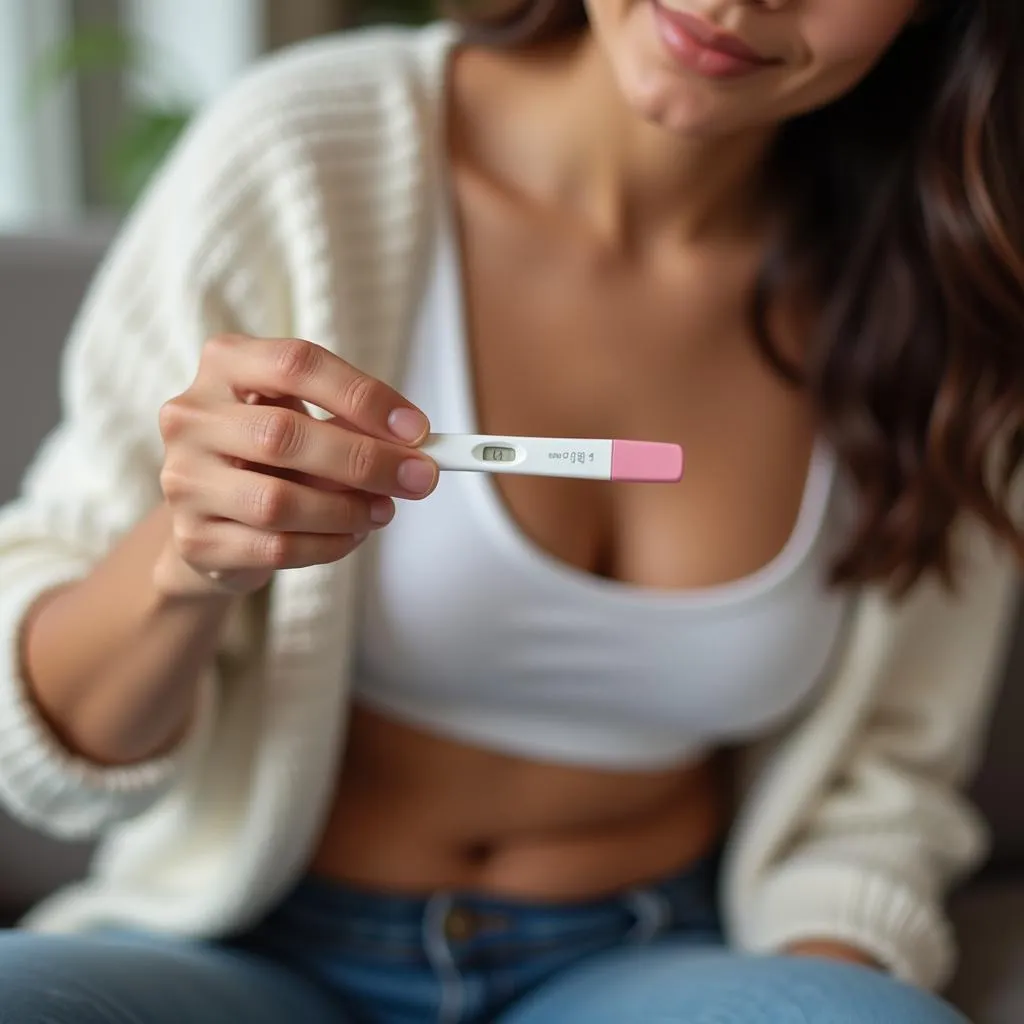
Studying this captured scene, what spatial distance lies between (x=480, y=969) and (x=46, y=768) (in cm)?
29

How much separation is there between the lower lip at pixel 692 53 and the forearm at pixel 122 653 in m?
0.33

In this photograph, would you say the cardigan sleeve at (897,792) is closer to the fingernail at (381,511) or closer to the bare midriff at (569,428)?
the bare midriff at (569,428)

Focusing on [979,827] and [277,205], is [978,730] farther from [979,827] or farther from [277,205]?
[277,205]

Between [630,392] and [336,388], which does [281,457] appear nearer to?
[336,388]

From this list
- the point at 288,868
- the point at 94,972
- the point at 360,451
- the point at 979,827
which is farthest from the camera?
the point at 979,827

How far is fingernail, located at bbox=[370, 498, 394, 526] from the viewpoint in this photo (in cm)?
49

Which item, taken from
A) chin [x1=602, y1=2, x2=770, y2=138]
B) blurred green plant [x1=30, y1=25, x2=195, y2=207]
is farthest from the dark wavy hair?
blurred green plant [x1=30, y1=25, x2=195, y2=207]

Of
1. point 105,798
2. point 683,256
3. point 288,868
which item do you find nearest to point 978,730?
point 683,256

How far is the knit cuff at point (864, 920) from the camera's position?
0.77 meters

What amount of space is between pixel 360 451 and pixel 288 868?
1.15 ft

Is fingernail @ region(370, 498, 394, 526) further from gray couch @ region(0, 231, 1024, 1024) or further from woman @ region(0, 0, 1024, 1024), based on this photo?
gray couch @ region(0, 231, 1024, 1024)

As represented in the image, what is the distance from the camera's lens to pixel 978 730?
0.98 m

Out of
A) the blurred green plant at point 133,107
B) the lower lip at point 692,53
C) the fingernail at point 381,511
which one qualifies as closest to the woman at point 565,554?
the lower lip at point 692,53

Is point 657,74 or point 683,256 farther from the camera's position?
point 683,256
